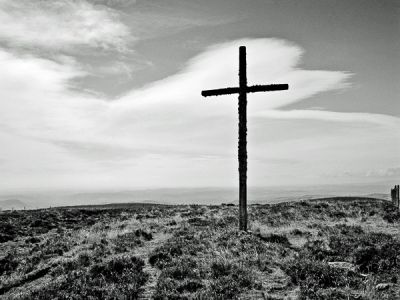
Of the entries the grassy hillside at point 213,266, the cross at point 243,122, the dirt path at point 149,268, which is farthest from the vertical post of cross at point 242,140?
the dirt path at point 149,268

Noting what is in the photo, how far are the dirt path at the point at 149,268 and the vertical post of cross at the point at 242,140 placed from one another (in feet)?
13.5

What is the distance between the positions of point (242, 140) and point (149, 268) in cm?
763

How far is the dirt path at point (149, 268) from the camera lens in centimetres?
929

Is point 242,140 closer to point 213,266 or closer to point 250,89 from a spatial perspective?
point 250,89

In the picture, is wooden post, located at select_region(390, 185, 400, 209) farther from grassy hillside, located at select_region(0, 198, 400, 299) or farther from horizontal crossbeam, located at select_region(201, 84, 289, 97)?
horizontal crossbeam, located at select_region(201, 84, 289, 97)

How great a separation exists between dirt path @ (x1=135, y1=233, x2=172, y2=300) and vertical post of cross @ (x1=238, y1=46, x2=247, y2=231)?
4113 mm

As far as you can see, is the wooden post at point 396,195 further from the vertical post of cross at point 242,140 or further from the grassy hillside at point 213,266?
the vertical post of cross at point 242,140

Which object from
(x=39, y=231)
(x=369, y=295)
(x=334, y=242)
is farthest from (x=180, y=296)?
(x=39, y=231)

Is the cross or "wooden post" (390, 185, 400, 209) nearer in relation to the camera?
the cross

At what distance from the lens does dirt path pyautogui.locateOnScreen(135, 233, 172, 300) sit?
9289mm

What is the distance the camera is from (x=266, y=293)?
8797 millimetres

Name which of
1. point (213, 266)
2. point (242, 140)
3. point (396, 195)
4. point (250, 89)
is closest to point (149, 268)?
point (213, 266)

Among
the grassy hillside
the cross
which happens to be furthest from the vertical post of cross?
the grassy hillside

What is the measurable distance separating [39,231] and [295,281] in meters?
21.3
